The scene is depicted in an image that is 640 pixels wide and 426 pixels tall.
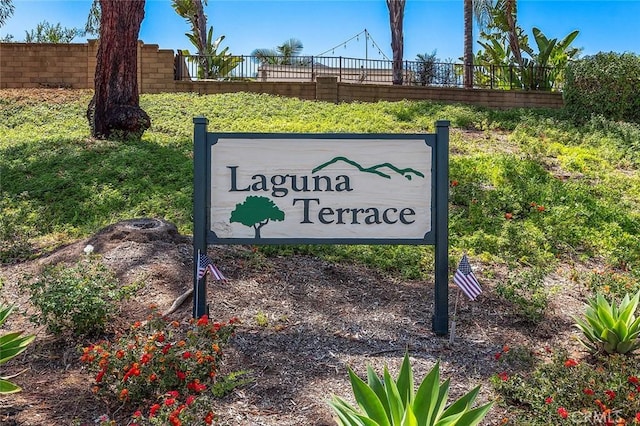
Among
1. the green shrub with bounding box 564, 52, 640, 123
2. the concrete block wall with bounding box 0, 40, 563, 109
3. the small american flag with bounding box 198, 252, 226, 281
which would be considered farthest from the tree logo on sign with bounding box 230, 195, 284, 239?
the concrete block wall with bounding box 0, 40, 563, 109

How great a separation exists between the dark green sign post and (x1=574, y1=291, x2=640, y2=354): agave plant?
1.06m

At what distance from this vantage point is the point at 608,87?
1409cm

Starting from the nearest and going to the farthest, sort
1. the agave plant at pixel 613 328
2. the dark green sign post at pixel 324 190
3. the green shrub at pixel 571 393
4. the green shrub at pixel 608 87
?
1. the green shrub at pixel 571 393
2. the agave plant at pixel 613 328
3. the dark green sign post at pixel 324 190
4. the green shrub at pixel 608 87

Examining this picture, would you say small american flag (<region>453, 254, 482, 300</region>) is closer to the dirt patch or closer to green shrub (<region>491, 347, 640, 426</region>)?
the dirt patch

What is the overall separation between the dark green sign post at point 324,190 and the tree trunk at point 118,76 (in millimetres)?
7166

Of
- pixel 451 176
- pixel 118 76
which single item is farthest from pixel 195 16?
pixel 451 176

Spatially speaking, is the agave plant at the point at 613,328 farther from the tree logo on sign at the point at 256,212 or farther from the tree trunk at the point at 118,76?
the tree trunk at the point at 118,76

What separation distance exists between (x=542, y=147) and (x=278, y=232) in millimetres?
7565

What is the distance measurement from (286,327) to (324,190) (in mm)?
1070

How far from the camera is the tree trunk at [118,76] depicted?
1119 cm

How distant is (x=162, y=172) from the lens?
9383 mm

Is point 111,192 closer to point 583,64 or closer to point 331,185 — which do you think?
point 331,185

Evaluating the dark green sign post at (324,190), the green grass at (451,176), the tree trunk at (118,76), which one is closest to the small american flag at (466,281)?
the dark green sign post at (324,190)

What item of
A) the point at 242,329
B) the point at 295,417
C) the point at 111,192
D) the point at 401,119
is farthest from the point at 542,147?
the point at 295,417
